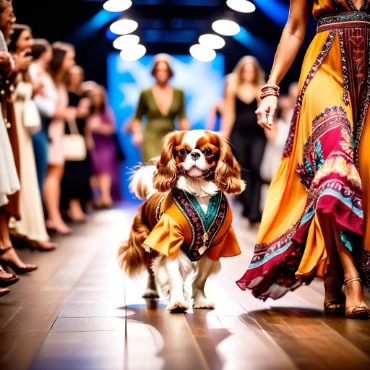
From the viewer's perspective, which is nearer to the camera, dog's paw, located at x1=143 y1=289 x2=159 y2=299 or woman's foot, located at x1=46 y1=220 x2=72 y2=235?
dog's paw, located at x1=143 y1=289 x2=159 y2=299

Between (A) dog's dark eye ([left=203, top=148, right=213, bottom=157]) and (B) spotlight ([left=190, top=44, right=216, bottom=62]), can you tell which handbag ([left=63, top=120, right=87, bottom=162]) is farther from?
(B) spotlight ([left=190, top=44, right=216, bottom=62])

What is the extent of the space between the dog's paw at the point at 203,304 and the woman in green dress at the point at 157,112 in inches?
155

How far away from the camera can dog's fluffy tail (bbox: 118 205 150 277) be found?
412 cm

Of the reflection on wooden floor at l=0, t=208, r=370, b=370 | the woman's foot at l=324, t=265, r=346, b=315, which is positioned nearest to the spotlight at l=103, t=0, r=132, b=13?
the reflection on wooden floor at l=0, t=208, r=370, b=370

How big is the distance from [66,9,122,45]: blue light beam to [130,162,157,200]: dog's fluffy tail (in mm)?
9164

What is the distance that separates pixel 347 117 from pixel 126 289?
1616 millimetres

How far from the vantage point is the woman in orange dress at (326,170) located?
351 centimetres

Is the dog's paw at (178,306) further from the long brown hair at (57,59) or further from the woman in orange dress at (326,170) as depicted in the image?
the long brown hair at (57,59)

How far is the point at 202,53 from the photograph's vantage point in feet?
54.7

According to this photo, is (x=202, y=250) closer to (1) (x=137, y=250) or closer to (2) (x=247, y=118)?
(1) (x=137, y=250)

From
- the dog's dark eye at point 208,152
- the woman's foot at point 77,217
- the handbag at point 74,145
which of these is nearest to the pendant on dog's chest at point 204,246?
the dog's dark eye at point 208,152

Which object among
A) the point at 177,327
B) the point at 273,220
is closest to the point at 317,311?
the point at 273,220

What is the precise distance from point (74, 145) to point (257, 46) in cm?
581

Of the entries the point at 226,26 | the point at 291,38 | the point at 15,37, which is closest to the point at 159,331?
the point at 291,38
